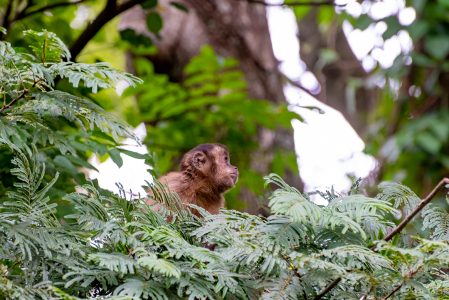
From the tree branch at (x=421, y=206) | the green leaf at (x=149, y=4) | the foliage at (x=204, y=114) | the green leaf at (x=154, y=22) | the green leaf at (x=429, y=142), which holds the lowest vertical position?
the green leaf at (x=429, y=142)

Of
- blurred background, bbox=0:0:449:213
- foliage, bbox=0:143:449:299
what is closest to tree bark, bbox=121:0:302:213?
blurred background, bbox=0:0:449:213

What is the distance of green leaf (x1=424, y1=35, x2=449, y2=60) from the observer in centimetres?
1164

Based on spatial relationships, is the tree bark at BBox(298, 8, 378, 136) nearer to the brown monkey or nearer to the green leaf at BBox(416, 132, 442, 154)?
the green leaf at BBox(416, 132, 442, 154)

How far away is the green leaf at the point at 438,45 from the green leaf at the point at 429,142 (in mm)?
1126

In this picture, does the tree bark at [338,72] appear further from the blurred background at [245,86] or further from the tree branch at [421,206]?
the tree branch at [421,206]

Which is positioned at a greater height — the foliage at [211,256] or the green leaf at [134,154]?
the foliage at [211,256]

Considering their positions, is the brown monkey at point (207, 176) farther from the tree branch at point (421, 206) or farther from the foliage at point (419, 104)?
the foliage at point (419, 104)

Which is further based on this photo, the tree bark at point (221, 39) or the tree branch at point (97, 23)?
the tree bark at point (221, 39)

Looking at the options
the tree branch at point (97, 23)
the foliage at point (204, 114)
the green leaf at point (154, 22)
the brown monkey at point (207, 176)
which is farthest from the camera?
the foliage at point (204, 114)

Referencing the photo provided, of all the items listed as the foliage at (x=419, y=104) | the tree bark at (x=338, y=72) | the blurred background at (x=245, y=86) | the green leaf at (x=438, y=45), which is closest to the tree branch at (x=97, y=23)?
the blurred background at (x=245, y=86)

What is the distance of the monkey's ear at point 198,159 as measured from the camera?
732 cm

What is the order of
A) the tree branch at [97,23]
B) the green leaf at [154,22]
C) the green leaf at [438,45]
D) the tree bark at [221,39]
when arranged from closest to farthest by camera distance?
the tree branch at [97,23] → the green leaf at [154,22] → the tree bark at [221,39] → the green leaf at [438,45]

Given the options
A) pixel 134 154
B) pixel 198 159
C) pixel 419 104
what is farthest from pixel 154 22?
pixel 419 104

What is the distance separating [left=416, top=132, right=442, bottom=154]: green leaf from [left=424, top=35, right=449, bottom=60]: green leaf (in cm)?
113
